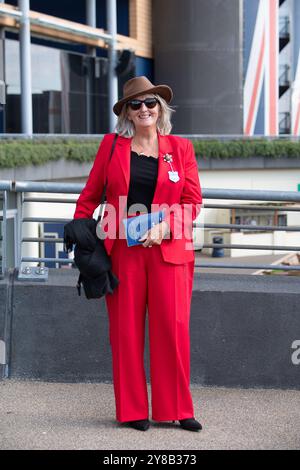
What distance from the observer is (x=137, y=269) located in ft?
17.7

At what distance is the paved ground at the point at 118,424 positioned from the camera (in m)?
5.22

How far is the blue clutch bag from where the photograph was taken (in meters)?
5.29

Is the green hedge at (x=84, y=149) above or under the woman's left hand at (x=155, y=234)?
above

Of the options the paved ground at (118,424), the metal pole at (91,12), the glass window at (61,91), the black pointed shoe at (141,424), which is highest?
the metal pole at (91,12)

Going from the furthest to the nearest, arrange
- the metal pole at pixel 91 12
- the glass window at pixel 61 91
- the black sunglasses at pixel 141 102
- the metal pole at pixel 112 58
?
the metal pole at pixel 112 58, the metal pole at pixel 91 12, the glass window at pixel 61 91, the black sunglasses at pixel 141 102

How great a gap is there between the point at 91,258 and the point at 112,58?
36096 millimetres

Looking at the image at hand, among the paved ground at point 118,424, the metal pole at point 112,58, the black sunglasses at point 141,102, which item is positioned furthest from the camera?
the metal pole at point 112,58

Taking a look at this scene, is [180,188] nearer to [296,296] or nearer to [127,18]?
[296,296]

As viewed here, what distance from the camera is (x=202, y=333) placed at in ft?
21.2

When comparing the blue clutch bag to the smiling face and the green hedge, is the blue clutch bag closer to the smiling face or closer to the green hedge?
the smiling face

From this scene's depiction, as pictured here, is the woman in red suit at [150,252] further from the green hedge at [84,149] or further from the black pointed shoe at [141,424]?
the green hedge at [84,149]

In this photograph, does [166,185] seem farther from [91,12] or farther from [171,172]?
[91,12]

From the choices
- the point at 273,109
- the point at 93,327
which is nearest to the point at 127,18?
the point at 273,109

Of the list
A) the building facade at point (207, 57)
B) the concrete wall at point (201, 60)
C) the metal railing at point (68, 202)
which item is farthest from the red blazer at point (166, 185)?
the concrete wall at point (201, 60)
